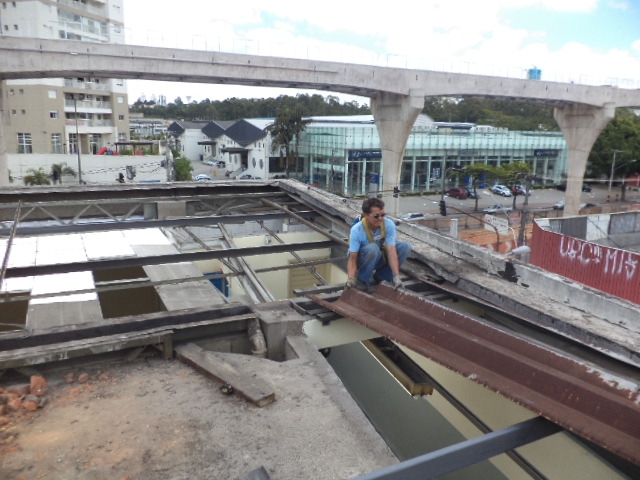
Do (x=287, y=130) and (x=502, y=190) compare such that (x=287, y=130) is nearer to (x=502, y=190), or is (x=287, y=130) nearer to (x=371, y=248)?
(x=502, y=190)

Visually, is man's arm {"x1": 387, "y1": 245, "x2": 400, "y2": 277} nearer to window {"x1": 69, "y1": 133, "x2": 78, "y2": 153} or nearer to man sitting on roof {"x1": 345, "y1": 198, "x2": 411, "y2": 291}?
man sitting on roof {"x1": 345, "y1": 198, "x2": 411, "y2": 291}

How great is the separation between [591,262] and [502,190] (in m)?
45.1

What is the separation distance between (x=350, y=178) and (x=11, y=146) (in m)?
36.9

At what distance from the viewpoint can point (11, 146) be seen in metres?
51.8

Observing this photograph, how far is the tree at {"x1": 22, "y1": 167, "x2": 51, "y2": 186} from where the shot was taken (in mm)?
42688

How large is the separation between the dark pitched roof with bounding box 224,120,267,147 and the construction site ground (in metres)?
58.2

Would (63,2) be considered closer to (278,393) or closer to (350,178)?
(350,178)

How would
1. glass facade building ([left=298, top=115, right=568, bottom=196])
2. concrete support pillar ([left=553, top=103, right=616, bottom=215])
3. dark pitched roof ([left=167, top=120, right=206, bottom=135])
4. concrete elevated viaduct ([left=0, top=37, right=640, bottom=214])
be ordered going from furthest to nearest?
1. dark pitched roof ([left=167, top=120, right=206, bottom=135])
2. glass facade building ([left=298, top=115, right=568, bottom=196])
3. concrete support pillar ([left=553, top=103, right=616, bottom=215])
4. concrete elevated viaduct ([left=0, top=37, right=640, bottom=214])

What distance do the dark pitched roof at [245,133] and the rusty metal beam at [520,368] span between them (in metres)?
57.5

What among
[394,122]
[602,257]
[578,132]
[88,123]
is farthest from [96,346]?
[88,123]

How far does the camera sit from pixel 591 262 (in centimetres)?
1477

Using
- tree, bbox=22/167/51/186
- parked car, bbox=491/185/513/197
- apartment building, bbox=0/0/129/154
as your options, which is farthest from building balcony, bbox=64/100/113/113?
parked car, bbox=491/185/513/197

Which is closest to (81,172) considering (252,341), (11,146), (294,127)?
(11,146)

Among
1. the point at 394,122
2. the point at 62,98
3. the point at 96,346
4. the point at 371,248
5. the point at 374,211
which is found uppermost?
the point at 62,98
